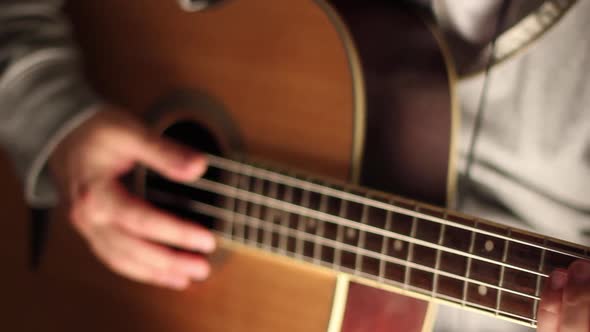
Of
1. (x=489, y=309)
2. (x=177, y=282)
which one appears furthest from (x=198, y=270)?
(x=489, y=309)

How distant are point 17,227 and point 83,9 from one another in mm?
350

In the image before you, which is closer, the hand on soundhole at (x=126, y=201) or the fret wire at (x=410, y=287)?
the fret wire at (x=410, y=287)

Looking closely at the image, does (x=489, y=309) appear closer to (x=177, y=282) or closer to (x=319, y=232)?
(x=319, y=232)

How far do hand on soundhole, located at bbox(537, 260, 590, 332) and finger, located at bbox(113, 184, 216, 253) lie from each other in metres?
0.38

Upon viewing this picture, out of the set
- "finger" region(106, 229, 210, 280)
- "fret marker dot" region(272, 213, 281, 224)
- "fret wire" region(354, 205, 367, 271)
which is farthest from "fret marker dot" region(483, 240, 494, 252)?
"finger" region(106, 229, 210, 280)

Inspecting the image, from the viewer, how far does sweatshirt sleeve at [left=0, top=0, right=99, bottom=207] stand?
653 mm

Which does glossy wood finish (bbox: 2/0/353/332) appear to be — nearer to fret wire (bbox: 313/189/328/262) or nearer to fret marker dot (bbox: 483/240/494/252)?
fret wire (bbox: 313/189/328/262)

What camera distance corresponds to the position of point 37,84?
66 centimetres

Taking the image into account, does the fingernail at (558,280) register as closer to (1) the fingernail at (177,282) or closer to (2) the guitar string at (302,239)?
(2) the guitar string at (302,239)

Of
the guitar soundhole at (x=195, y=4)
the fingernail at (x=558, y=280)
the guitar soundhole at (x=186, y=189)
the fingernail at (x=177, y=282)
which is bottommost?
the fingernail at (x=177, y=282)

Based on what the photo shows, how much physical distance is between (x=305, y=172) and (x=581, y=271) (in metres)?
0.31

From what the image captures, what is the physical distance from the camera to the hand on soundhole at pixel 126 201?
0.62m

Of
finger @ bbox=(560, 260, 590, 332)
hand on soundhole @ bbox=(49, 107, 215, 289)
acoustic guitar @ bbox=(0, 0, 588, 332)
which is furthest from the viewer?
hand on soundhole @ bbox=(49, 107, 215, 289)

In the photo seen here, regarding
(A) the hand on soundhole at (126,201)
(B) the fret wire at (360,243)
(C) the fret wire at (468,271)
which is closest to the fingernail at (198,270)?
(A) the hand on soundhole at (126,201)
